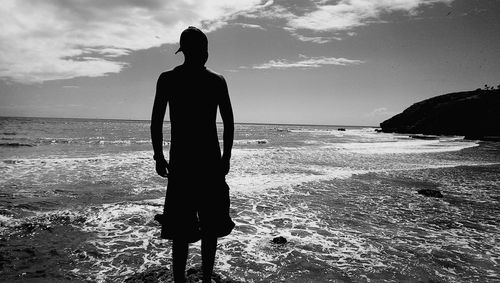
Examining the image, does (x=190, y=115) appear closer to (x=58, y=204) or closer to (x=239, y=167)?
(x=58, y=204)

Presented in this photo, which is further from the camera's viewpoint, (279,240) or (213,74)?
(279,240)

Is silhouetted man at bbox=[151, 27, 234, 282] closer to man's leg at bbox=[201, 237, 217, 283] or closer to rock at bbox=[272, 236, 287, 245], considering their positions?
man's leg at bbox=[201, 237, 217, 283]

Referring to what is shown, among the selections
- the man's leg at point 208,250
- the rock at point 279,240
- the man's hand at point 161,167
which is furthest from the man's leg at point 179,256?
the rock at point 279,240

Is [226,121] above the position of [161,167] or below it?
above

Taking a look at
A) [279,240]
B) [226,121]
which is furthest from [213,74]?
[279,240]

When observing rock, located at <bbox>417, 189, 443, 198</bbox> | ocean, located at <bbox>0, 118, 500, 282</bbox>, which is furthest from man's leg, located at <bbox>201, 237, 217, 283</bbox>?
rock, located at <bbox>417, 189, 443, 198</bbox>

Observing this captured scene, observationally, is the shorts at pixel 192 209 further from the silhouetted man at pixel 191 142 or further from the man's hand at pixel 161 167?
the man's hand at pixel 161 167

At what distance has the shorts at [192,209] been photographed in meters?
3.27

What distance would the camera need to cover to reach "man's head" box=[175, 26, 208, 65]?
127 inches

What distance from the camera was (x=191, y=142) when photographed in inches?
128

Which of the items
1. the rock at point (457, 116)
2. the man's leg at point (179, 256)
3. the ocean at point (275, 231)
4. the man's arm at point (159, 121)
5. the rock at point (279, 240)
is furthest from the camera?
the rock at point (457, 116)

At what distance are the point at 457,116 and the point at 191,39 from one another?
305 ft

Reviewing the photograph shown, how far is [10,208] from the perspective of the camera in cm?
809

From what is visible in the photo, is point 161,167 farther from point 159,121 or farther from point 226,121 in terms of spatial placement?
point 226,121
